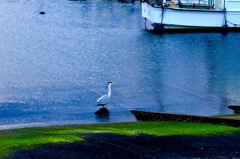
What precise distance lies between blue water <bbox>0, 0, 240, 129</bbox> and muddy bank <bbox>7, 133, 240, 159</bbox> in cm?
1128

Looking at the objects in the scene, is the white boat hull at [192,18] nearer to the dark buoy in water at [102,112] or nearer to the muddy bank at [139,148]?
the dark buoy in water at [102,112]

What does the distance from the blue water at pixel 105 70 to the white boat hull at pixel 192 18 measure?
2.36 m

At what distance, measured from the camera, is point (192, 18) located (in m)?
85.0

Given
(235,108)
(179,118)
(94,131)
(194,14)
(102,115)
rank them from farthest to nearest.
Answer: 1. (194,14)
2. (235,108)
3. (102,115)
4. (179,118)
5. (94,131)

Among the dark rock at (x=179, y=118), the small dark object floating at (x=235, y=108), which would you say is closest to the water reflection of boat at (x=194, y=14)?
the small dark object floating at (x=235, y=108)

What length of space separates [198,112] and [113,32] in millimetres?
45576

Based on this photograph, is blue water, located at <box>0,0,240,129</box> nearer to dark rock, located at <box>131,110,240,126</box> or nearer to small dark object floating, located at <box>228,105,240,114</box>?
small dark object floating, located at <box>228,105,240,114</box>

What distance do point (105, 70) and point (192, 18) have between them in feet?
115

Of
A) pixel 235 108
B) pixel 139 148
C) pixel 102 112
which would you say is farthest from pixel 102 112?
pixel 139 148

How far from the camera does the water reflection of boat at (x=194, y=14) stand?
84.1m

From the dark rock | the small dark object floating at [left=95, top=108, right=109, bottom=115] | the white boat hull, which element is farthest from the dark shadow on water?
the white boat hull

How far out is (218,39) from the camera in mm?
79000

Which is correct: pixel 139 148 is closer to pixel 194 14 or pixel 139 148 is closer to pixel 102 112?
pixel 102 112

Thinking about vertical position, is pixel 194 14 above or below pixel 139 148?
above
